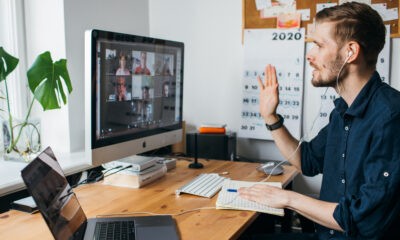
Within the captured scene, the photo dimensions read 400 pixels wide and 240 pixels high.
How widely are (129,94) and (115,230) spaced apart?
593 mm

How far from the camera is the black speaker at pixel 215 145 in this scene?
224 cm

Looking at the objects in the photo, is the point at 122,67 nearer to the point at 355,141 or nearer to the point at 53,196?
the point at 53,196

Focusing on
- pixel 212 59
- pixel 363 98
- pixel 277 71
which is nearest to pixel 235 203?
pixel 363 98

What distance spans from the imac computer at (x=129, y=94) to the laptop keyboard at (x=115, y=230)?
29cm

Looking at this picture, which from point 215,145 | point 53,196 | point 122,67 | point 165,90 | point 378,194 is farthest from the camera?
point 215,145

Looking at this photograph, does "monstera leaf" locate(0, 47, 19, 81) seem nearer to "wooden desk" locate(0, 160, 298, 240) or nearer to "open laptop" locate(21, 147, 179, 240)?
"wooden desk" locate(0, 160, 298, 240)

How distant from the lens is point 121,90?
60.4 inches

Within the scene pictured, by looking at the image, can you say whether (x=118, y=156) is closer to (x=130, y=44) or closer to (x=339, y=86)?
(x=130, y=44)

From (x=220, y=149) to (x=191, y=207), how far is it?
0.87 m

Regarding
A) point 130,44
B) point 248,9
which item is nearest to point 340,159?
point 130,44

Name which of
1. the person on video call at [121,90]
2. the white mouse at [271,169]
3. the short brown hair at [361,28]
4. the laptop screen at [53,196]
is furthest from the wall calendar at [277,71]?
the laptop screen at [53,196]

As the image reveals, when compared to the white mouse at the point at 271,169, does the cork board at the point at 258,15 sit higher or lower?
higher

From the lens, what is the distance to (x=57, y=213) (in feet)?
3.15

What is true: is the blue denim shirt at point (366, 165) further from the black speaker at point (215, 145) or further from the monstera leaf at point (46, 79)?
the monstera leaf at point (46, 79)
